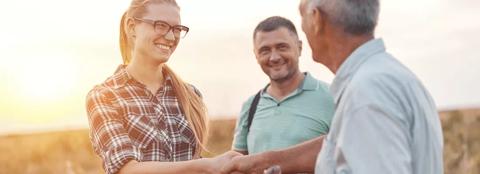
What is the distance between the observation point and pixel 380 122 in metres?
2.80

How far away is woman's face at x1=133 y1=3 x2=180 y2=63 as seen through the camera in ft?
14.0

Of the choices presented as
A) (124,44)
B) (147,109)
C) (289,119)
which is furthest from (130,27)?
(289,119)

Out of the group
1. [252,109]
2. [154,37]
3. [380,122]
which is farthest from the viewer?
[252,109]

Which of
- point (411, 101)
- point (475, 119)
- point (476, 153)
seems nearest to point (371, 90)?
point (411, 101)

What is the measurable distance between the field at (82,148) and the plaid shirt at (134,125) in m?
14.3

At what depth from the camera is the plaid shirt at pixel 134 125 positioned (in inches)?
165

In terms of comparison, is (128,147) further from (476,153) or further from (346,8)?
(476,153)

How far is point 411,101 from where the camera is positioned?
9.45 ft

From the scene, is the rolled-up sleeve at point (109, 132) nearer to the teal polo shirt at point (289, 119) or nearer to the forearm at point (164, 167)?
the forearm at point (164, 167)

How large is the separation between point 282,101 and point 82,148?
21548mm

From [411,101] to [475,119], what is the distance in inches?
880

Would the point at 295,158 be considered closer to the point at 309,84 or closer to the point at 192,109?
the point at 192,109

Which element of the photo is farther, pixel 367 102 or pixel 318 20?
pixel 318 20

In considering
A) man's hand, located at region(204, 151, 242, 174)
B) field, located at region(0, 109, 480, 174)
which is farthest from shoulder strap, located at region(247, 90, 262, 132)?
field, located at region(0, 109, 480, 174)
